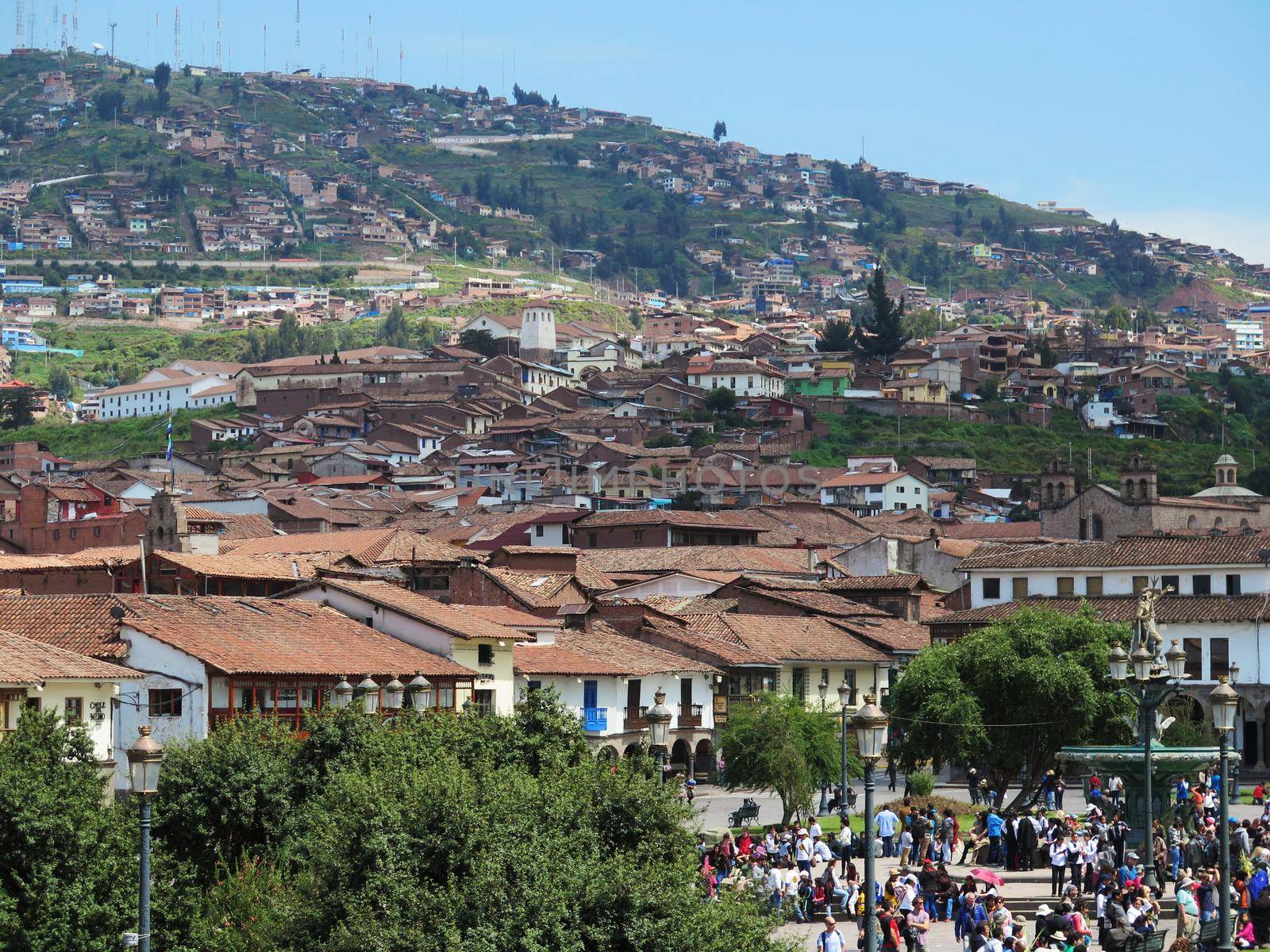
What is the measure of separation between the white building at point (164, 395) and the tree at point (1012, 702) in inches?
4976

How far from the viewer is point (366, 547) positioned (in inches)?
3014

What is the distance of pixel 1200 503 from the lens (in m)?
106

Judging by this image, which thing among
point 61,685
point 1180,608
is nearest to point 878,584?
point 1180,608

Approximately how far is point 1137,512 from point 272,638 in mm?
60157

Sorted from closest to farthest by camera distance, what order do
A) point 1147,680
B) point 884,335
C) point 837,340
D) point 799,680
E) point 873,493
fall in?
1. point 1147,680
2. point 799,680
3. point 873,493
4. point 884,335
5. point 837,340

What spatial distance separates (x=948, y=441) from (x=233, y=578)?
90553 mm

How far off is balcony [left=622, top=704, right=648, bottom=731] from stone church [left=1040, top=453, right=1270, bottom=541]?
41903mm

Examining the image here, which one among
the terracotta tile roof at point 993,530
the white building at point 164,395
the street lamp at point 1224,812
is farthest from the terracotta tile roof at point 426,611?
the white building at point 164,395

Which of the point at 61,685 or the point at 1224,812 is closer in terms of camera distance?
the point at 1224,812

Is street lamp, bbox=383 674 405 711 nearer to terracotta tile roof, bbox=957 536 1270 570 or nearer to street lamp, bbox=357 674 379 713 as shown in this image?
street lamp, bbox=357 674 379 713

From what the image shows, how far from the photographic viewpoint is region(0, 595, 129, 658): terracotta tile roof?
4753 centimetres

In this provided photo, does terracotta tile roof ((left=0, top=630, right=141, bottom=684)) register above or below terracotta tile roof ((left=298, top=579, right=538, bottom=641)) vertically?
above

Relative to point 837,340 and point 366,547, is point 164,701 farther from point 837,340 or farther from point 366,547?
point 837,340

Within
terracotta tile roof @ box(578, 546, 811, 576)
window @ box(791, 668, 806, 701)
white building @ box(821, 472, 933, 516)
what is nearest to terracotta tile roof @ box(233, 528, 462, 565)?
terracotta tile roof @ box(578, 546, 811, 576)
